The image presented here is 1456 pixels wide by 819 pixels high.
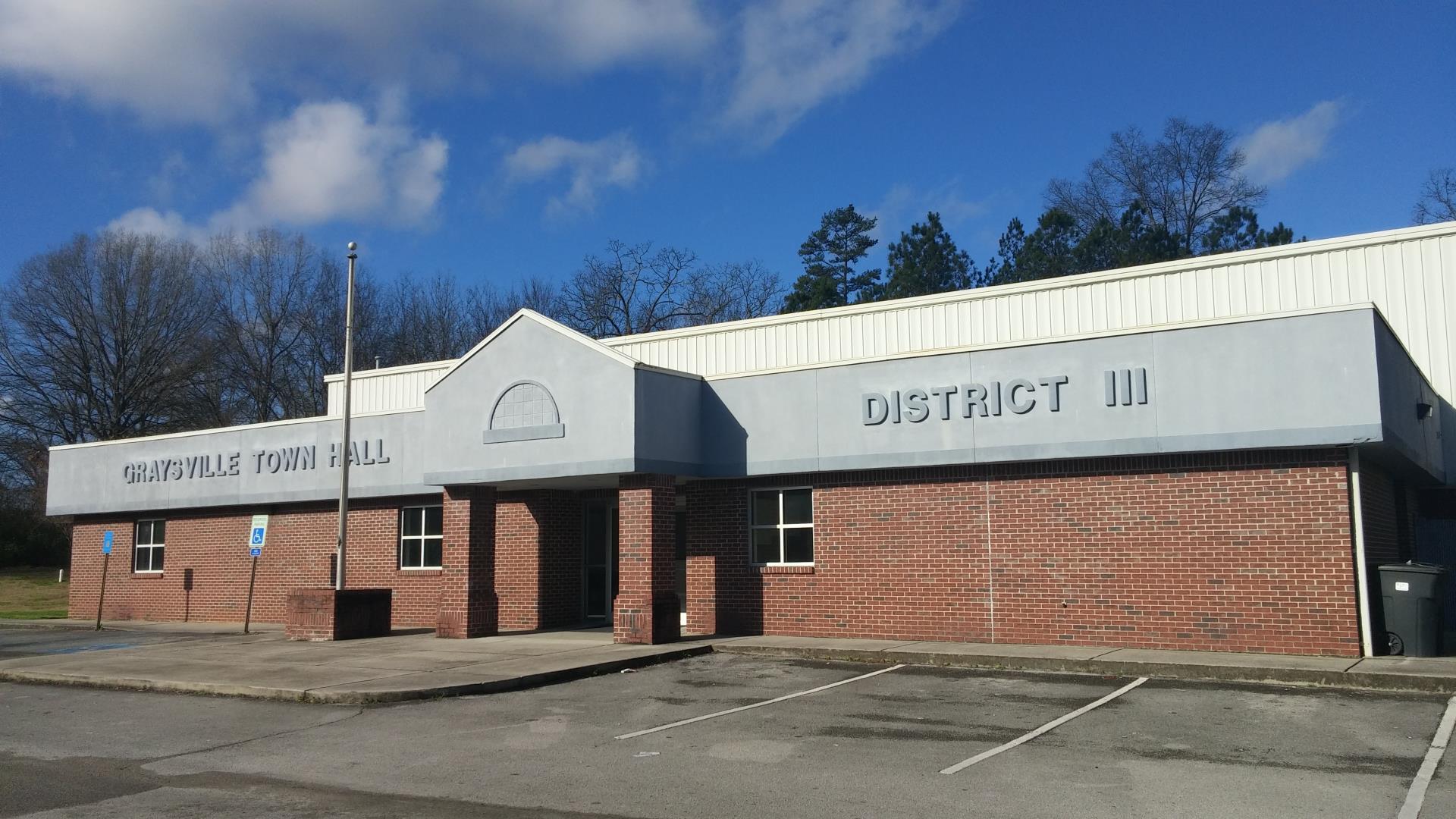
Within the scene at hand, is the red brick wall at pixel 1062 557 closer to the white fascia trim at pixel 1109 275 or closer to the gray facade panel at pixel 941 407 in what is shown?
the gray facade panel at pixel 941 407

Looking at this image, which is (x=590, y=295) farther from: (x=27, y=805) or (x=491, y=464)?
(x=27, y=805)

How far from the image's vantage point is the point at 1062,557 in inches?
661

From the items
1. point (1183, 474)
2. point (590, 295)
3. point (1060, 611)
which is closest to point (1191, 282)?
point (1183, 474)

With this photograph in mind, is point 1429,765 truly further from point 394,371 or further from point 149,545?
point 149,545

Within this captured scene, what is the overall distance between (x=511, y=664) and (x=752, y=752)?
262 inches

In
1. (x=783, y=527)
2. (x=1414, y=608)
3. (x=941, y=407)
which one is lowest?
(x=1414, y=608)

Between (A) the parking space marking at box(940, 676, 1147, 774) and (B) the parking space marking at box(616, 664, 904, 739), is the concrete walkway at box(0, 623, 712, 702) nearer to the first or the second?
(B) the parking space marking at box(616, 664, 904, 739)

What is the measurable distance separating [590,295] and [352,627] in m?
37.5

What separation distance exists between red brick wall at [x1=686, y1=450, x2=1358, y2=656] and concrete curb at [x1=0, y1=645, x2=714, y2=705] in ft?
10.3

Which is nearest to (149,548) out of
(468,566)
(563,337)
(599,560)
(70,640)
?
(70,640)

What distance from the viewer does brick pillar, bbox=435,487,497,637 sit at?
20219 millimetres

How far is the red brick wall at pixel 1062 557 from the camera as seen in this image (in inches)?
597


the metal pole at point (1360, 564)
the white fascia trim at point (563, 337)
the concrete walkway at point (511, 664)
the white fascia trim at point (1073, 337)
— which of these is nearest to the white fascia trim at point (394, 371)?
the white fascia trim at point (563, 337)

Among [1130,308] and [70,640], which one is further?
[70,640]
